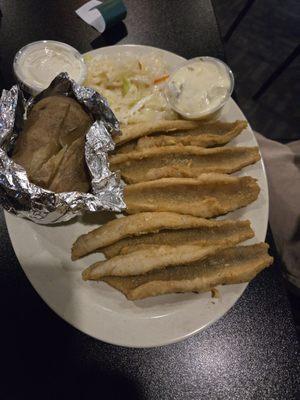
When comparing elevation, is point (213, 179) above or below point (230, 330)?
above

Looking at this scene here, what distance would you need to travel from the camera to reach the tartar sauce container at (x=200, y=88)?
169 cm

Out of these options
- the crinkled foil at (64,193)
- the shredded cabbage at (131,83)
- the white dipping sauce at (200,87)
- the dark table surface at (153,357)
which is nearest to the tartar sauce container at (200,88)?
the white dipping sauce at (200,87)

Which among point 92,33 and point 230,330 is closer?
point 230,330

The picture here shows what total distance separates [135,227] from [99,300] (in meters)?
0.31

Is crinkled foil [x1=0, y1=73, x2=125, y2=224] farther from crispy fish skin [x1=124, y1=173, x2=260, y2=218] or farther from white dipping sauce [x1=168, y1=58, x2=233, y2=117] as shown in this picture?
white dipping sauce [x1=168, y1=58, x2=233, y2=117]

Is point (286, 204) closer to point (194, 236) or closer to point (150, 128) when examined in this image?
point (194, 236)

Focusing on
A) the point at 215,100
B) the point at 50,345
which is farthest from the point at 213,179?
the point at 50,345

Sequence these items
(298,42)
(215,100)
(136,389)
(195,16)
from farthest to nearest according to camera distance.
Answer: (298,42)
(195,16)
(215,100)
(136,389)

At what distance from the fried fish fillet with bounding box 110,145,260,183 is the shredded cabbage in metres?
0.33

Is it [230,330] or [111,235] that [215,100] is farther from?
[230,330]

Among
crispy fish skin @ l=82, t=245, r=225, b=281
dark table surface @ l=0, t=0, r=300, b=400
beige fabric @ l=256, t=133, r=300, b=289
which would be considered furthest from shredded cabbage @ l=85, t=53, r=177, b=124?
dark table surface @ l=0, t=0, r=300, b=400

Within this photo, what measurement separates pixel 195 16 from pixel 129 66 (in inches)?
20.1

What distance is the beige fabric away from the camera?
174 centimetres

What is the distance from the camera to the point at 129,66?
1.91 meters
